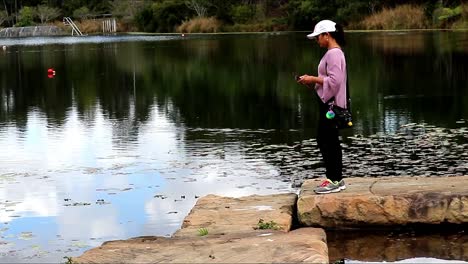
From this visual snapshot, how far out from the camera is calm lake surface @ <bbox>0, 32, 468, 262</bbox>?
8.93 meters

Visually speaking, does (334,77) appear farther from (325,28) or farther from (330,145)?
(330,145)

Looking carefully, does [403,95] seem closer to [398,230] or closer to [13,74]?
[398,230]

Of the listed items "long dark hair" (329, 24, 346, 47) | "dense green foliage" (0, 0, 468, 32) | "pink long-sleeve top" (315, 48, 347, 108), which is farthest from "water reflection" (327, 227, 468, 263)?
"dense green foliage" (0, 0, 468, 32)

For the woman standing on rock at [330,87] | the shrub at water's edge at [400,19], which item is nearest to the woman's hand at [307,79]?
the woman standing on rock at [330,87]

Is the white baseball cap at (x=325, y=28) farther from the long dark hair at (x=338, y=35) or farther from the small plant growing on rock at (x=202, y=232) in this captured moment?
the small plant growing on rock at (x=202, y=232)

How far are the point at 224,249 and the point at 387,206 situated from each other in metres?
1.67

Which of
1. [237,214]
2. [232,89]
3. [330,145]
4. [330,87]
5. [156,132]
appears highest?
[330,87]

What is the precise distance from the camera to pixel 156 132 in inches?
608

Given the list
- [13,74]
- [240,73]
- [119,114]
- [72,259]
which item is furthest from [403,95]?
[13,74]

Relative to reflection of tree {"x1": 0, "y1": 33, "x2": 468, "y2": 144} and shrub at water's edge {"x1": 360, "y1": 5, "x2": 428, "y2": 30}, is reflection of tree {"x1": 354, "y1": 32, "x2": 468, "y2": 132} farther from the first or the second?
shrub at water's edge {"x1": 360, "y1": 5, "x2": 428, "y2": 30}

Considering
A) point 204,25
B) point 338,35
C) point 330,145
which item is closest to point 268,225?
point 330,145

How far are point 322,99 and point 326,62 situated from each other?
33 centimetres

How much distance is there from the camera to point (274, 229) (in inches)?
282

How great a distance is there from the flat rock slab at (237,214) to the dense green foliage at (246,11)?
54.2 m
